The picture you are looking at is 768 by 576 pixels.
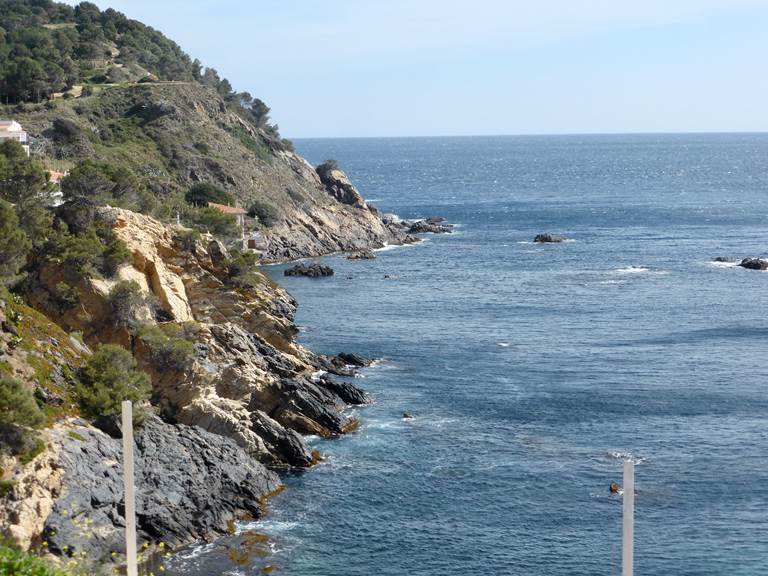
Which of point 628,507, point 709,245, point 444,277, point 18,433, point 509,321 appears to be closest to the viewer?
point 628,507

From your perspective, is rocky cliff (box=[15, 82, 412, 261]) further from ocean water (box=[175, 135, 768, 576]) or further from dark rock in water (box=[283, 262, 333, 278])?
ocean water (box=[175, 135, 768, 576])

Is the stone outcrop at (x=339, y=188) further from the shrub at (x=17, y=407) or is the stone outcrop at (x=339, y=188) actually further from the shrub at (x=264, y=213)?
the shrub at (x=17, y=407)

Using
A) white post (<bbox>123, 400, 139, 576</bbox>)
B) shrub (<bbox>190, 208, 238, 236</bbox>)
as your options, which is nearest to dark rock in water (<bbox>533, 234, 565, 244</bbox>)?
shrub (<bbox>190, 208, 238, 236</bbox>)

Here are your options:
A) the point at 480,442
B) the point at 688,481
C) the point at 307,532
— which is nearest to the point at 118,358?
the point at 307,532

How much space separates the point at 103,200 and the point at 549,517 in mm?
30588

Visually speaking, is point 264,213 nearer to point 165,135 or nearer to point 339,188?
point 165,135

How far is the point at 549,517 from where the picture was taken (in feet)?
143

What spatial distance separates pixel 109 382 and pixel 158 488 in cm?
605

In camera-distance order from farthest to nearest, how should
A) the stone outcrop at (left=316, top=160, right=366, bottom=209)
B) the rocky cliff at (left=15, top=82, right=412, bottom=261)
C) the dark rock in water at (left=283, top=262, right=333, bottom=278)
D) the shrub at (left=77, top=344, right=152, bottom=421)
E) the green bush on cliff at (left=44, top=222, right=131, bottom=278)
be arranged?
the stone outcrop at (left=316, top=160, right=366, bottom=209) → the rocky cliff at (left=15, top=82, right=412, bottom=261) → the dark rock in water at (left=283, top=262, right=333, bottom=278) → the green bush on cliff at (left=44, top=222, right=131, bottom=278) → the shrub at (left=77, top=344, right=152, bottom=421)

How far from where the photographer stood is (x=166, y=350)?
170 ft

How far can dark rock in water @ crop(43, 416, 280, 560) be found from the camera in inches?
1503

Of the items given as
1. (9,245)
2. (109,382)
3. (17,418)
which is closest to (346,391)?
(109,382)

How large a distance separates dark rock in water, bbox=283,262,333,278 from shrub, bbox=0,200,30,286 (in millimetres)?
52468

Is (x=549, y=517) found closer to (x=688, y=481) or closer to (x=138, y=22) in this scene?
(x=688, y=481)
